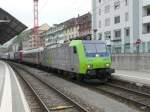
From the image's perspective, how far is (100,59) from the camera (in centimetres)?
2311

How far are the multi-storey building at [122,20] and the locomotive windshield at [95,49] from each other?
28.4m

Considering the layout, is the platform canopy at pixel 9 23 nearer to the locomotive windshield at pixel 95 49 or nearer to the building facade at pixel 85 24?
the locomotive windshield at pixel 95 49

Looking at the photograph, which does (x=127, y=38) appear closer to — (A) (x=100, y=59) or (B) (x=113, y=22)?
(B) (x=113, y=22)

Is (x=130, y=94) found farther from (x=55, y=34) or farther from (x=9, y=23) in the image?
(x=55, y=34)

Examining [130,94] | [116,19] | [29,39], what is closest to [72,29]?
[29,39]

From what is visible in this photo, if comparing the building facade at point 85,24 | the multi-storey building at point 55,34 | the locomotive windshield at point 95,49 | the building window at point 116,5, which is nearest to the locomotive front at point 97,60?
the locomotive windshield at point 95,49

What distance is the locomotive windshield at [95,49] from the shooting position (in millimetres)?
23312

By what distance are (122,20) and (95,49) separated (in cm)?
4561

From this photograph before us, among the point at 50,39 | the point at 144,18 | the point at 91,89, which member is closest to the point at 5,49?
Answer: the point at 50,39

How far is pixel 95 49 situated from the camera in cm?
2362

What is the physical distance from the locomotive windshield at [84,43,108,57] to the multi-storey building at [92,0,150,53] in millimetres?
28437

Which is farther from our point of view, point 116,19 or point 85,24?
point 85,24

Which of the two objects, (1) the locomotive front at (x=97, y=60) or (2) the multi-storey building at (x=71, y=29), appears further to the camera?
(2) the multi-storey building at (x=71, y=29)

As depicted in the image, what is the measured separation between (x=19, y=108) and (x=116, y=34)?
5844cm
